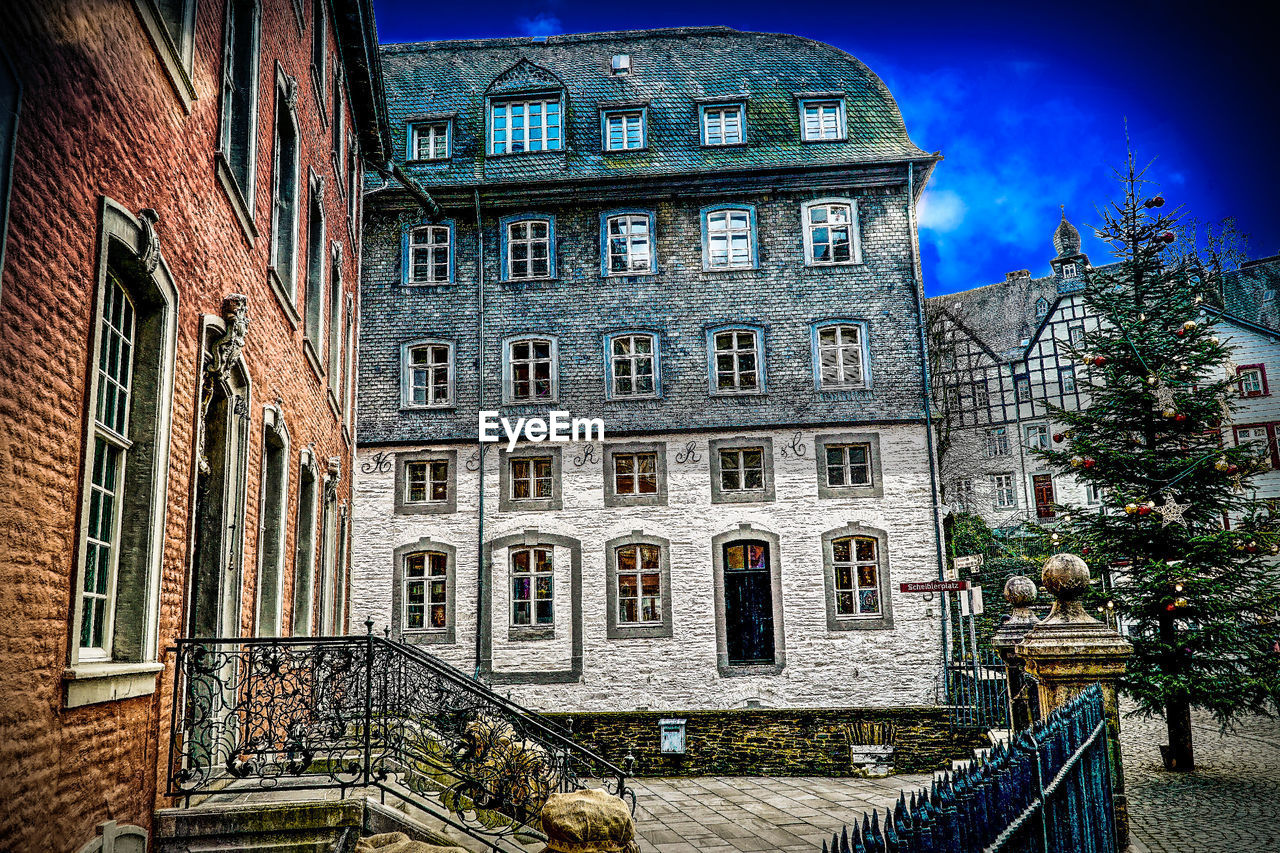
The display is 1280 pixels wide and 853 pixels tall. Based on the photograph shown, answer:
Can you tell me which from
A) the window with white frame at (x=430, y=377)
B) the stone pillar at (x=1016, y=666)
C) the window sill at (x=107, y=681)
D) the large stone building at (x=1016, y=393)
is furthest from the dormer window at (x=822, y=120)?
the window sill at (x=107, y=681)

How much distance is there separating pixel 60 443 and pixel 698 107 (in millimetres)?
23052

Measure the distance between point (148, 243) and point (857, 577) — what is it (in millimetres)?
18935

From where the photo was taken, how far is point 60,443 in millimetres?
4652

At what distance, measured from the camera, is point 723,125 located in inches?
1002

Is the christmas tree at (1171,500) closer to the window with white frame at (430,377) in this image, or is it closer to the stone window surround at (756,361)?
Result: the stone window surround at (756,361)

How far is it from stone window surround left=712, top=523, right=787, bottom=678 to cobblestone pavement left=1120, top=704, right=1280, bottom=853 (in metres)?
7.24

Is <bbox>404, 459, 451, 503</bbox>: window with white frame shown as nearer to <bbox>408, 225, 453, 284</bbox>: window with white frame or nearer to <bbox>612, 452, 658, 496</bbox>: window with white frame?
<bbox>612, 452, 658, 496</bbox>: window with white frame

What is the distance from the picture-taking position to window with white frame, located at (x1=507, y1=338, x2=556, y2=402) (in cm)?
2366

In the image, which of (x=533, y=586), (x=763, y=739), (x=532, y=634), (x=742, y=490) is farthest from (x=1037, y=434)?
(x=532, y=634)

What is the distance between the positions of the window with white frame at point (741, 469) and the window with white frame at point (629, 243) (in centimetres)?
A: 520

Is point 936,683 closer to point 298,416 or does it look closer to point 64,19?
point 298,416

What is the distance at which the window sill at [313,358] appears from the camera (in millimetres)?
12195

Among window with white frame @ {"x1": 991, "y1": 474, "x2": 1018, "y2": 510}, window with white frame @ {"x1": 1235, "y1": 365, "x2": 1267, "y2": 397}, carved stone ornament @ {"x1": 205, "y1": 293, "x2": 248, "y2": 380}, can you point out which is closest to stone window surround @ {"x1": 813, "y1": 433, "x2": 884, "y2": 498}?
carved stone ornament @ {"x1": 205, "y1": 293, "x2": 248, "y2": 380}

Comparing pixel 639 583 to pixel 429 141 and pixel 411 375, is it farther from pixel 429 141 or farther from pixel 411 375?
pixel 429 141
